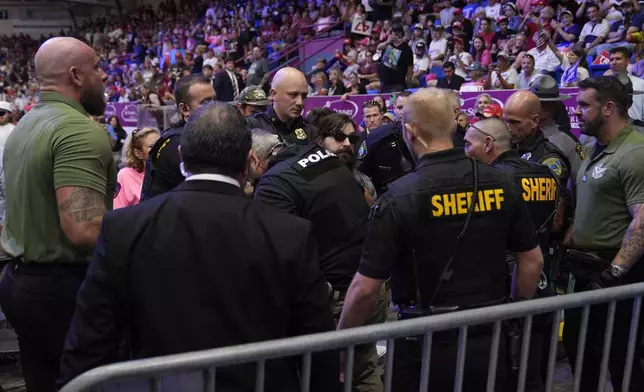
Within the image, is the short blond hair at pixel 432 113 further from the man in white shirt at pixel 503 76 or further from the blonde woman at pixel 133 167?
the man in white shirt at pixel 503 76

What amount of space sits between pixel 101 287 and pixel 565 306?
159cm

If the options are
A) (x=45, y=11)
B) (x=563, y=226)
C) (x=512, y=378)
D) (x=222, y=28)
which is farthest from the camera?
(x=45, y=11)

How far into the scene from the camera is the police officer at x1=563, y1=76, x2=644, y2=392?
3.54 m

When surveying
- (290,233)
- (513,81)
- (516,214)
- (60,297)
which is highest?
(290,233)

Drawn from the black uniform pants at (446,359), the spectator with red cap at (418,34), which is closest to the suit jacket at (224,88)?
the spectator with red cap at (418,34)

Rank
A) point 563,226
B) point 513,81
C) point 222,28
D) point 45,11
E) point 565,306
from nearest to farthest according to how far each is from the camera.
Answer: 1. point 565,306
2. point 563,226
3. point 513,81
4. point 222,28
5. point 45,11

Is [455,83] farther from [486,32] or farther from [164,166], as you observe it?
[164,166]

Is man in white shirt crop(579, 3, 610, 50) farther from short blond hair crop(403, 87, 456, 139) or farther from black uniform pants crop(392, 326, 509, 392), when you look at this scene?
black uniform pants crop(392, 326, 509, 392)

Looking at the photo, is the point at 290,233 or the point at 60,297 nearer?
the point at 290,233

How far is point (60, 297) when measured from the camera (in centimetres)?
279

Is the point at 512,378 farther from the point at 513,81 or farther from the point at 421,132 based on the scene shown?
the point at 513,81

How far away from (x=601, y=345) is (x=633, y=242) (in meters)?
0.60

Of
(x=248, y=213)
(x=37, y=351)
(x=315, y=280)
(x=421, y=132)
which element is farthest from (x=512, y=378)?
(x=37, y=351)

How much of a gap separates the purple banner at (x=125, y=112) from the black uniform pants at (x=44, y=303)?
14.0m
